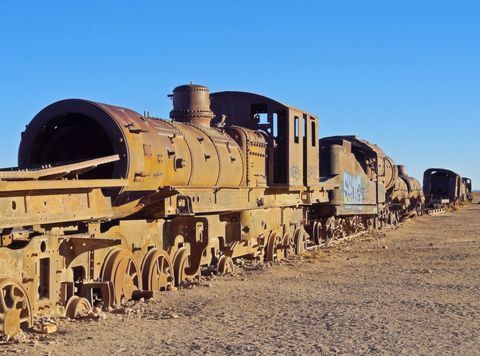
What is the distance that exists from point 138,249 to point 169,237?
1274mm

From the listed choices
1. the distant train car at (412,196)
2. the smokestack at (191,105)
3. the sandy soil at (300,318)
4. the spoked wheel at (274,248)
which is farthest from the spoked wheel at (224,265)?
the distant train car at (412,196)

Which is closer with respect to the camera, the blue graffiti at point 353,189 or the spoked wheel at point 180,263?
the spoked wheel at point 180,263

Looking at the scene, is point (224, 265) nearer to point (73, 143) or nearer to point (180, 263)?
point (180, 263)

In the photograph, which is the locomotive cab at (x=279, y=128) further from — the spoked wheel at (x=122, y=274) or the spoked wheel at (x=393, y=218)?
the spoked wheel at (x=393, y=218)

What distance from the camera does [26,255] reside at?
732cm

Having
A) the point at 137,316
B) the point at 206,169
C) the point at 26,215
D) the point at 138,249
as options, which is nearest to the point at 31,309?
the point at 26,215

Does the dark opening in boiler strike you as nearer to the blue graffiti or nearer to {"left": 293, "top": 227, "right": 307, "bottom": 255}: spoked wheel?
{"left": 293, "top": 227, "right": 307, "bottom": 255}: spoked wheel

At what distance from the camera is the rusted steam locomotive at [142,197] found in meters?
7.46

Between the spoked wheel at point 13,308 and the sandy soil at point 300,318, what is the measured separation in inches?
7.9

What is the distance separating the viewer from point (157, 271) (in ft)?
33.9

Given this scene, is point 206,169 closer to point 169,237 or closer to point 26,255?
point 169,237

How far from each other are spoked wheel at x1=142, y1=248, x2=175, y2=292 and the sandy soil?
236 mm

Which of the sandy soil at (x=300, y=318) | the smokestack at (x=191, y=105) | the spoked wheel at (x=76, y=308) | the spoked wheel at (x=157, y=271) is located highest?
the smokestack at (x=191, y=105)

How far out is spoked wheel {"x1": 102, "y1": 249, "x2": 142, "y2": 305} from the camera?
9.02 metres
